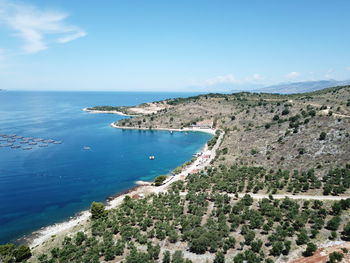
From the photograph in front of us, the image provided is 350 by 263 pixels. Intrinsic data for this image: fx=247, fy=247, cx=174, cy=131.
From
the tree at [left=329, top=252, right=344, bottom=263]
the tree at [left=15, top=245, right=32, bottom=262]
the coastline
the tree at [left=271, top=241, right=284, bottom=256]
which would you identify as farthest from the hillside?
the coastline

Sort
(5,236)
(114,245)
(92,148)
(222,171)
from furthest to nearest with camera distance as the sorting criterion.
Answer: (92,148), (222,171), (5,236), (114,245)

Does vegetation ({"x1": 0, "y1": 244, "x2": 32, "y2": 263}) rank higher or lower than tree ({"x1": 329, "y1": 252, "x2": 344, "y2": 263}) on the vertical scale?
lower

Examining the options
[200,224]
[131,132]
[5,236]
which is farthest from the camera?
[131,132]

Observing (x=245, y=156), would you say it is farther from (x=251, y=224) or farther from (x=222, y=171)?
(x=251, y=224)

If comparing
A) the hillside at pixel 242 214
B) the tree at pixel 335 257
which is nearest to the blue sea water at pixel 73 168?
the hillside at pixel 242 214

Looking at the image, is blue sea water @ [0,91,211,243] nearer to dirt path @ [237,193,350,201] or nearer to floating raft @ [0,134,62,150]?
floating raft @ [0,134,62,150]

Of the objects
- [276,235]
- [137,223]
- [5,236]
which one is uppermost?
[276,235]

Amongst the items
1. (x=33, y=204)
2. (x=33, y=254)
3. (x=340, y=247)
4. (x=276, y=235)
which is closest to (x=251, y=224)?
(x=276, y=235)

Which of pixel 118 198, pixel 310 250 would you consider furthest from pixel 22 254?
pixel 310 250
